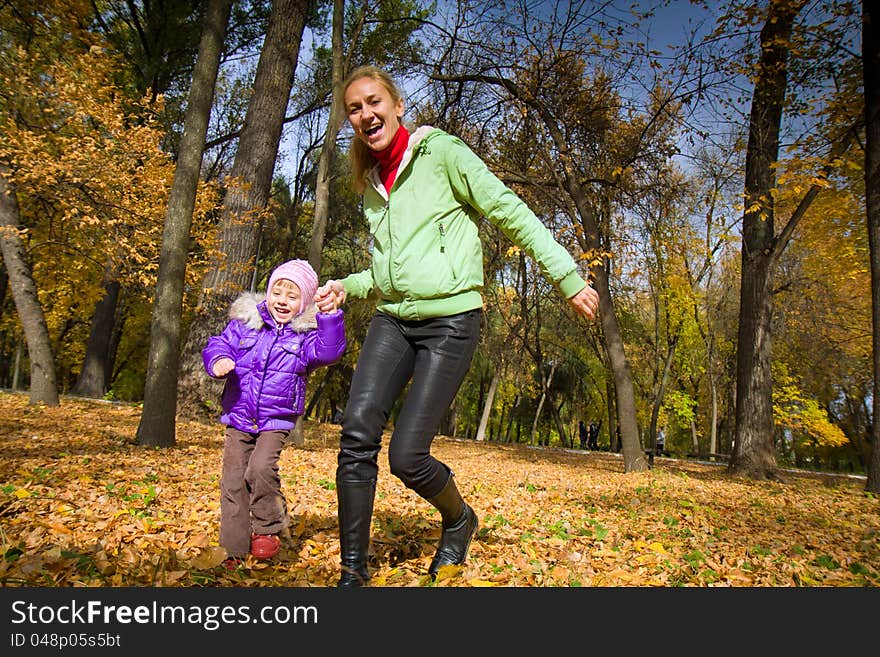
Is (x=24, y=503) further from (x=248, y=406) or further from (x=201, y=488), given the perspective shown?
(x=248, y=406)


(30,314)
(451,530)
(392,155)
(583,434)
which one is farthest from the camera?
(583,434)

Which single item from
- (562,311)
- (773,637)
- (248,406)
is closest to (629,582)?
(773,637)

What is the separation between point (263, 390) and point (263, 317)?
1.43 feet

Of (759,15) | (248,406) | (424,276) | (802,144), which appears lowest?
(248,406)

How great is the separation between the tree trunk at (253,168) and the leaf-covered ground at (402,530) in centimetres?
325

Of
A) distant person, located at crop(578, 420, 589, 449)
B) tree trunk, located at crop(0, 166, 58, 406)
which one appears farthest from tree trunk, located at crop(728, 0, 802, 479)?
distant person, located at crop(578, 420, 589, 449)

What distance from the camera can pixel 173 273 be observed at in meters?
7.62

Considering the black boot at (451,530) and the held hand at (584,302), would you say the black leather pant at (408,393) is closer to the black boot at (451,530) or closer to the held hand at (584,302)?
the black boot at (451,530)

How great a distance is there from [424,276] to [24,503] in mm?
3417

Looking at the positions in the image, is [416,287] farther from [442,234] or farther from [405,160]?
[405,160]

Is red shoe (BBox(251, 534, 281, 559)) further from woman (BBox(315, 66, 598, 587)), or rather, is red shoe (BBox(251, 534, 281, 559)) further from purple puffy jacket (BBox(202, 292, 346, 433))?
woman (BBox(315, 66, 598, 587))

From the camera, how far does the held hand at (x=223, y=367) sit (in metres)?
3.10

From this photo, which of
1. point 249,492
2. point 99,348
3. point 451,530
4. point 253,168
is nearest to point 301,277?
point 249,492

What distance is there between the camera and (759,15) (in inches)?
359
